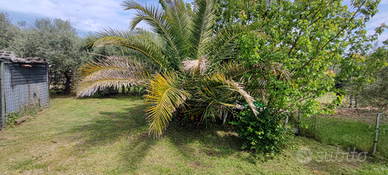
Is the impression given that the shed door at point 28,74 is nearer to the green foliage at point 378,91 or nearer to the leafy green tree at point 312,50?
the leafy green tree at point 312,50

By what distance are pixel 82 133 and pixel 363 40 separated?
21.3ft

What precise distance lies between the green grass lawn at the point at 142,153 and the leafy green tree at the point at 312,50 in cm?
117

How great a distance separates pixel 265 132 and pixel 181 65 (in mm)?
2438

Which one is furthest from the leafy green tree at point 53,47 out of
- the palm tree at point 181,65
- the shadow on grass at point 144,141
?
the palm tree at point 181,65

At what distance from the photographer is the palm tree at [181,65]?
351 cm

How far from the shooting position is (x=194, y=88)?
157 inches

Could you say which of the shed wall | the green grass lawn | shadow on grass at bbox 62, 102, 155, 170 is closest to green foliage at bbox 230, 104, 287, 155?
the green grass lawn

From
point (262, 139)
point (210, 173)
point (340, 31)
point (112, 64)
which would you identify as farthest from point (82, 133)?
point (340, 31)

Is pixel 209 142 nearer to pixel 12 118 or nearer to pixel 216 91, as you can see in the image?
pixel 216 91

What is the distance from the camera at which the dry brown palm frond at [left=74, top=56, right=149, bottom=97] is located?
139 inches

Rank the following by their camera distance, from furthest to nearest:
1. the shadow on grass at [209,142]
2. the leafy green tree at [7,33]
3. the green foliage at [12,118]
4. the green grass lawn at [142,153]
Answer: the leafy green tree at [7,33], the green foliage at [12,118], the shadow on grass at [209,142], the green grass lawn at [142,153]

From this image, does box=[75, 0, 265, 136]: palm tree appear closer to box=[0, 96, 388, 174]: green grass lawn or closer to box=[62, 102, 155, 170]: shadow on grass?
box=[62, 102, 155, 170]: shadow on grass

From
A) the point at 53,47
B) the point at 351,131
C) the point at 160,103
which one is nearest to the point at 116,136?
the point at 160,103

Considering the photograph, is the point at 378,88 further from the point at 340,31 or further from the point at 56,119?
the point at 56,119
